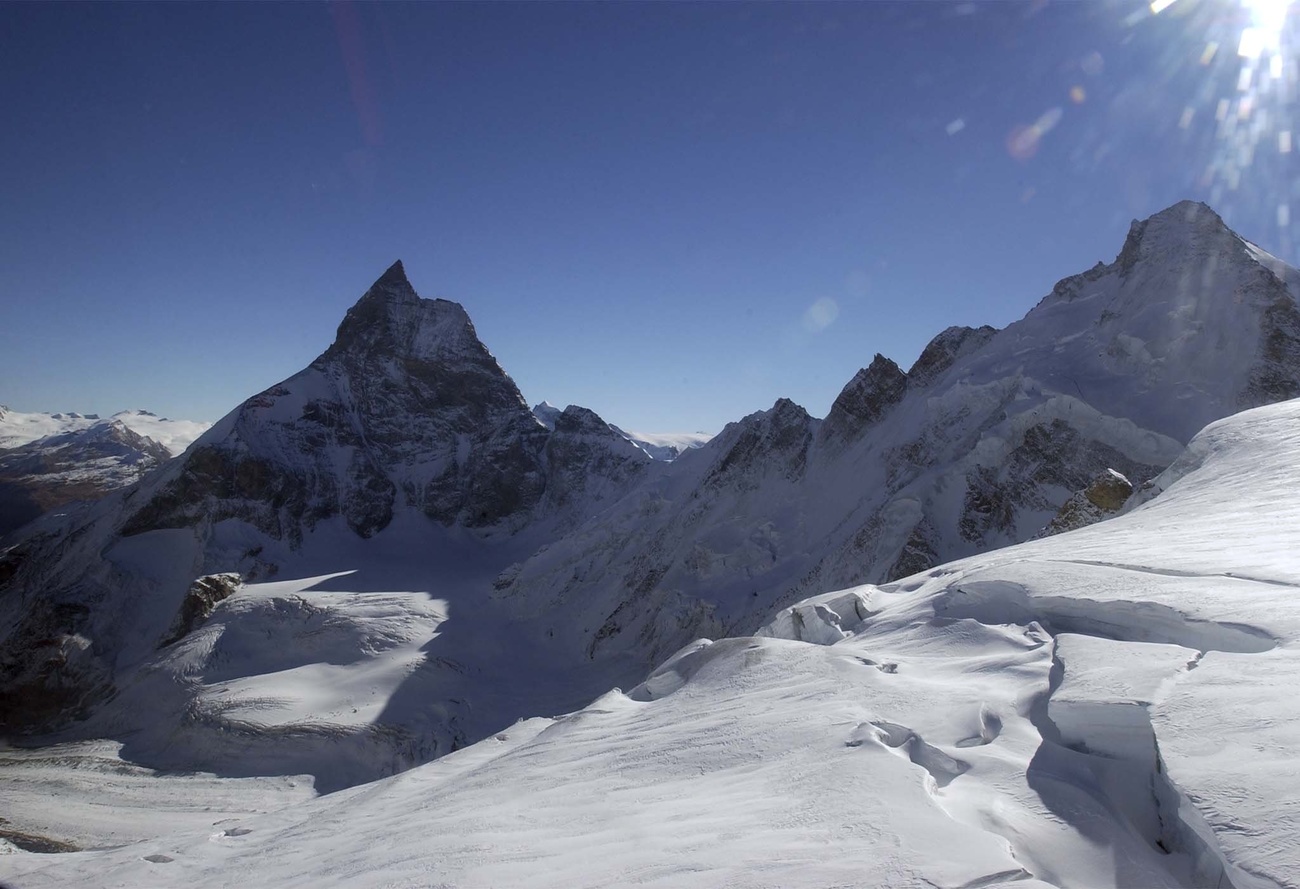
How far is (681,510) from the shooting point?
2090 inches

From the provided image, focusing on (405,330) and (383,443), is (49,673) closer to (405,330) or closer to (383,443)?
(383,443)

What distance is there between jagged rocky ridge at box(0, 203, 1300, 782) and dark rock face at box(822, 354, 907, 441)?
159 millimetres

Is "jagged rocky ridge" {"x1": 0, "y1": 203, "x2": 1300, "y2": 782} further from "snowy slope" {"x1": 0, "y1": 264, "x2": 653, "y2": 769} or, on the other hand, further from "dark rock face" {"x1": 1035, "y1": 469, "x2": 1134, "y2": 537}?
"dark rock face" {"x1": 1035, "y1": 469, "x2": 1134, "y2": 537}

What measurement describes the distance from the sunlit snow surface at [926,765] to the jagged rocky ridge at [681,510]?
70.1 ft

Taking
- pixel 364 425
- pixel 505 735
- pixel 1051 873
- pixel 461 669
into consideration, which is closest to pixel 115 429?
pixel 364 425

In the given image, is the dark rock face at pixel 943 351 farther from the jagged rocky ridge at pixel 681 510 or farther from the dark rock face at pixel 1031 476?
the dark rock face at pixel 1031 476

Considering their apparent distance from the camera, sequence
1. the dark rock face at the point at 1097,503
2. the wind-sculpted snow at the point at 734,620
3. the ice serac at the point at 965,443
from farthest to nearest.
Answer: the ice serac at the point at 965,443
the dark rock face at the point at 1097,503
the wind-sculpted snow at the point at 734,620

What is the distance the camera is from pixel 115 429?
169 meters

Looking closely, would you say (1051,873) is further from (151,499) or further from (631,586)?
(151,499)

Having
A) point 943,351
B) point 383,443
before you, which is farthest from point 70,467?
point 943,351

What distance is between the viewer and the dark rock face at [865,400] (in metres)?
48.4

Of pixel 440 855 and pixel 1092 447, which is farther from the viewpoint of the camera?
pixel 1092 447

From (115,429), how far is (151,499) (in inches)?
5506

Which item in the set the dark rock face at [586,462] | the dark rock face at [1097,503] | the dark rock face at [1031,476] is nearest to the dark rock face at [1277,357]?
the dark rock face at [1031,476]
